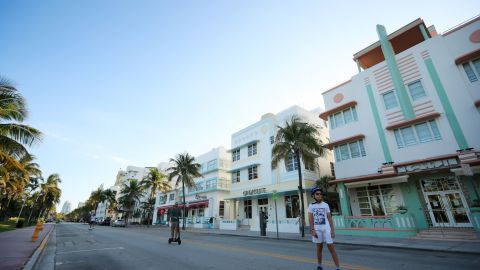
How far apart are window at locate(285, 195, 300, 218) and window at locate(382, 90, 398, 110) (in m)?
11.6

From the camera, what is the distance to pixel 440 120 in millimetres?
14594

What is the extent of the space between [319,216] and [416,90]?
16.3 meters

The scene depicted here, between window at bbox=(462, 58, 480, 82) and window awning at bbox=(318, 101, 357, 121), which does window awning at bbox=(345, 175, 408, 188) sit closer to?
window awning at bbox=(318, 101, 357, 121)

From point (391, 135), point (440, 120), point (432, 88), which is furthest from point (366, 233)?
point (432, 88)

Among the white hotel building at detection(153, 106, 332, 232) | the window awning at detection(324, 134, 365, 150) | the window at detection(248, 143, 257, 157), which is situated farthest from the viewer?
the window at detection(248, 143, 257, 157)

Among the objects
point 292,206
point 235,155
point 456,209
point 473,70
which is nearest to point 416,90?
point 473,70

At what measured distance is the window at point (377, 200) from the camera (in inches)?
633

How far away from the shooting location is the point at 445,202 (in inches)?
548

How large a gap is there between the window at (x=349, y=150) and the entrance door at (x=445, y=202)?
4453 millimetres

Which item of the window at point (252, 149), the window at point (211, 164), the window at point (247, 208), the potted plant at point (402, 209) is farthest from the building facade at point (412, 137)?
the window at point (211, 164)

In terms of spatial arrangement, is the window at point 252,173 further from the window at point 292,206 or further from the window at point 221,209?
the window at point 221,209

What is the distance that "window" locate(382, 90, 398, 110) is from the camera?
671 inches

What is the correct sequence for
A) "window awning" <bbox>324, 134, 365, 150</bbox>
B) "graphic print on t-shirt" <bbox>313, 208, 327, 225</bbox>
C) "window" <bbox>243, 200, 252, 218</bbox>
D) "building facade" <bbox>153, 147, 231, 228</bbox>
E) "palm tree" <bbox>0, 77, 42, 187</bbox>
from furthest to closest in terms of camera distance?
"building facade" <bbox>153, 147, 231, 228</bbox> → "window" <bbox>243, 200, 252, 218</bbox> → "window awning" <bbox>324, 134, 365, 150</bbox> → "palm tree" <bbox>0, 77, 42, 187</bbox> → "graphic print on t-shirt" <bbox>313, 208, 327, 225</bbox>

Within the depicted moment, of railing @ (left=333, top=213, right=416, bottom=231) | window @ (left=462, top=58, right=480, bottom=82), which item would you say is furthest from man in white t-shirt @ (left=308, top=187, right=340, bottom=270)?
window @ (left=462, top=58, right=480, bottom=82)
